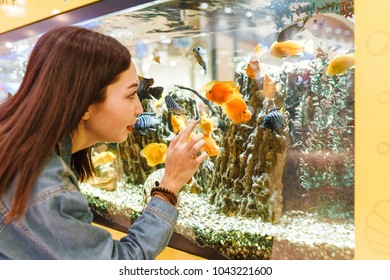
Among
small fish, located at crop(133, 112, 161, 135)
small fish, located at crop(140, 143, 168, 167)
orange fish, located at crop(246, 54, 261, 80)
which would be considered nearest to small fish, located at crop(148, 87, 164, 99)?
small fish, located at crop(133, 112, 161, 135)

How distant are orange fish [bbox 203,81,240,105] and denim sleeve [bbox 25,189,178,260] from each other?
998mm

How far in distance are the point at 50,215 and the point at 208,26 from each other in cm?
144

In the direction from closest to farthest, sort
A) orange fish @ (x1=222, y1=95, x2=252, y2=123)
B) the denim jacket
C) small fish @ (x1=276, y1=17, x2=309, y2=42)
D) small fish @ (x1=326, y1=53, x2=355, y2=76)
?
the denim jacket → small fish @ (x1=326, y1=53, x2=355, y2=76) → small fish @ (x1=276, y1=17, x2=309, y2=42) → orange fish @ (x1=222, y1=95, x2=252, y2=123)

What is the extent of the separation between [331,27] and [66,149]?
117 centimetres

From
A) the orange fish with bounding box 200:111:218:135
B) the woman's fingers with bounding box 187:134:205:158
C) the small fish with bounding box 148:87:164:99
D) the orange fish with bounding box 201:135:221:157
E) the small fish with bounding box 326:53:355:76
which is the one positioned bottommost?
the orange fish with bounding box 201:135:221:157

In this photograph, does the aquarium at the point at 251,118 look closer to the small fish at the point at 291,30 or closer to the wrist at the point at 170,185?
the small fish at the point at 291,30

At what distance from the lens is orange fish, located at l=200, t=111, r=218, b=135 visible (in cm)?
219

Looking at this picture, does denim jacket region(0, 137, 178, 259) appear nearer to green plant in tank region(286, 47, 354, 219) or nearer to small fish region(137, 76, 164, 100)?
green plant in tank region(286, 47, 354, 219)

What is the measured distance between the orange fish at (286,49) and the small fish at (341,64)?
6.6 inches

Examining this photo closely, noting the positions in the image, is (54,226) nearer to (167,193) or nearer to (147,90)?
(167,193)

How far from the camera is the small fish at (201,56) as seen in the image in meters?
2.18

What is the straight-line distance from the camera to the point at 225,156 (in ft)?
7.12

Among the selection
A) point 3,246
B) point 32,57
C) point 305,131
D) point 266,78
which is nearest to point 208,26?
point 266,78
